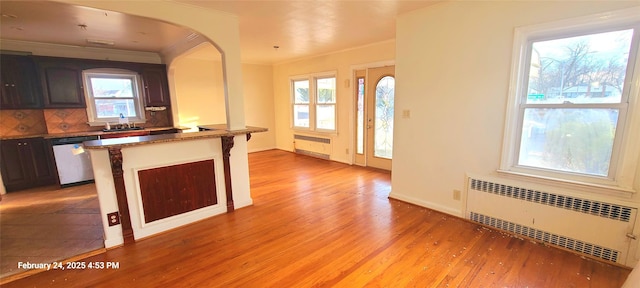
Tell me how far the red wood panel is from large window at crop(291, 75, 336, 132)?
→ 334cm

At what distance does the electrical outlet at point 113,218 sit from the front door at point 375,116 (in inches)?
158

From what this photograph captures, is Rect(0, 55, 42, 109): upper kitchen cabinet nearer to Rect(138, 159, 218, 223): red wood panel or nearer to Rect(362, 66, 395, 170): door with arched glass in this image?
Rect(138, 159, 218, 223): red wood panel

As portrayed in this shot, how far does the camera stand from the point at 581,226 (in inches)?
88.9

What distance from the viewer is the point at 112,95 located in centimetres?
494

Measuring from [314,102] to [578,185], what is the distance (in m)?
4.77

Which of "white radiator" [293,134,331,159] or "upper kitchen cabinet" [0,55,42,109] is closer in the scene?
"upper kitchen cabinet" [0,55,42,109]

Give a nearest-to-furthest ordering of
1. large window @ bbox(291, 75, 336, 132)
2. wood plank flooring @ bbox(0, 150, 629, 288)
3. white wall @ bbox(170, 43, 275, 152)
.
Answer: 1. wood plank flooring @ bbox(0, 150, 629, 288)
2. white wall @ bbox(170, 43, 275, 152)
3. large window @ bbox(291, 75, 336, 132)

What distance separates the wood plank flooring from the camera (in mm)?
2014

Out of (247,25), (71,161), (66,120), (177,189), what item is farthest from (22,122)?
(247,25)

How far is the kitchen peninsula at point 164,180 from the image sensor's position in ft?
8.15

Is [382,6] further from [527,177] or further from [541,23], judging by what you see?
[527,177]

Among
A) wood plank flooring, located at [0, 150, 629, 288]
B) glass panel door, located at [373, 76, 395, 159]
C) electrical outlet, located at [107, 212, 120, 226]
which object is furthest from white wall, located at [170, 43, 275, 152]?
wood plank flooring, located at [0, 150, 629, 288]

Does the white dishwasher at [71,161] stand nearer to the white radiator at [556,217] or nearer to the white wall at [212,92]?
the white wall at [212,92]

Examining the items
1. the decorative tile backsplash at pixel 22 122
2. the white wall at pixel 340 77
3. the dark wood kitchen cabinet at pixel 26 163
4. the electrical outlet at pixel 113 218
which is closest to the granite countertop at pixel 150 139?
the electrical outlet at pixel 113 218
